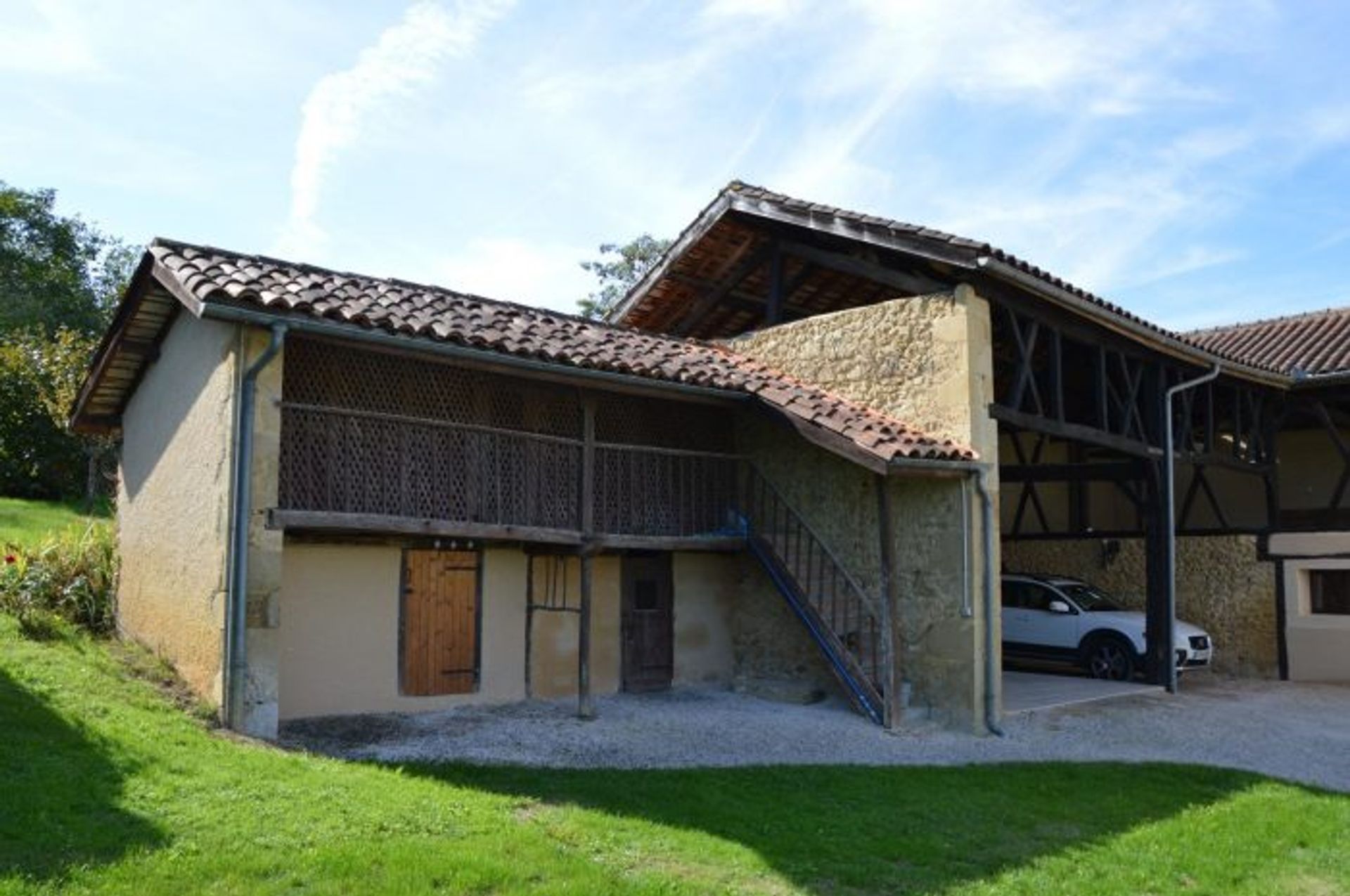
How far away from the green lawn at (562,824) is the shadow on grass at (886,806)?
0.02 m

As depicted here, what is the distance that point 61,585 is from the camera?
11.2 meters

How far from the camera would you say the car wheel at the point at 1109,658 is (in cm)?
1504

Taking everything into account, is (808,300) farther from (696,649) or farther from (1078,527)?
(1078,527)

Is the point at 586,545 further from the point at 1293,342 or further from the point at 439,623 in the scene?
the point at 1293,342

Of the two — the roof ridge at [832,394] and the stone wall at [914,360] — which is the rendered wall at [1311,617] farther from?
the roof ridge at [832,394]

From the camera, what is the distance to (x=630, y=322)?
613 inches

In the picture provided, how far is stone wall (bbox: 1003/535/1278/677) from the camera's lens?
1619 centimetres

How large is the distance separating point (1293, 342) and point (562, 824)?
1586 centimetres

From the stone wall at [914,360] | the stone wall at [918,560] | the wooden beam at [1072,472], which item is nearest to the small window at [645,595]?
the stone wall at [918,560]

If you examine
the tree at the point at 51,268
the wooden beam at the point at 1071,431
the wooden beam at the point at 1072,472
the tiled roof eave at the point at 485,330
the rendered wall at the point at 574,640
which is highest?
the tree at the point at 51,268

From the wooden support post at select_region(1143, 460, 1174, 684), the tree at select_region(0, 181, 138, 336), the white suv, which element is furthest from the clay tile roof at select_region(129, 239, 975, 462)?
the tree at select_region(0, 181, 138, 336)

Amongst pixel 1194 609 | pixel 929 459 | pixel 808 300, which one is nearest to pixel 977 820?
pixel 929 459

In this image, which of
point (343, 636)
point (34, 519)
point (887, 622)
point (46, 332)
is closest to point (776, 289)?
point (887, 622)

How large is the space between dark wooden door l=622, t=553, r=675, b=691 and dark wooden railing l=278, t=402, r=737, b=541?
1.05m
